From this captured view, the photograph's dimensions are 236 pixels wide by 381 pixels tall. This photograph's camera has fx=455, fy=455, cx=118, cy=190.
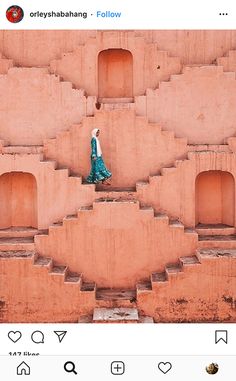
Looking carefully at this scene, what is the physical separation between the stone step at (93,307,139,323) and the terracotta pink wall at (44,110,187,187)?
2.88 metres

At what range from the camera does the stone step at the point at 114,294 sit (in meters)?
8.09

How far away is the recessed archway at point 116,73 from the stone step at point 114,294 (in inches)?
177

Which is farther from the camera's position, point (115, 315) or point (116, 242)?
point (116, 242)

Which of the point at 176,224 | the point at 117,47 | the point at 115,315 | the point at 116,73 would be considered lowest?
the point at 115,315

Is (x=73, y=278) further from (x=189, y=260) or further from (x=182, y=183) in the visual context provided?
(x=182, y=183)

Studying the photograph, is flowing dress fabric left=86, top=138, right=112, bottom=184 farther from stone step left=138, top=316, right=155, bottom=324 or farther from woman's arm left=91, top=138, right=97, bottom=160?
stone step left=138, top=316, right=155, bottom=324
